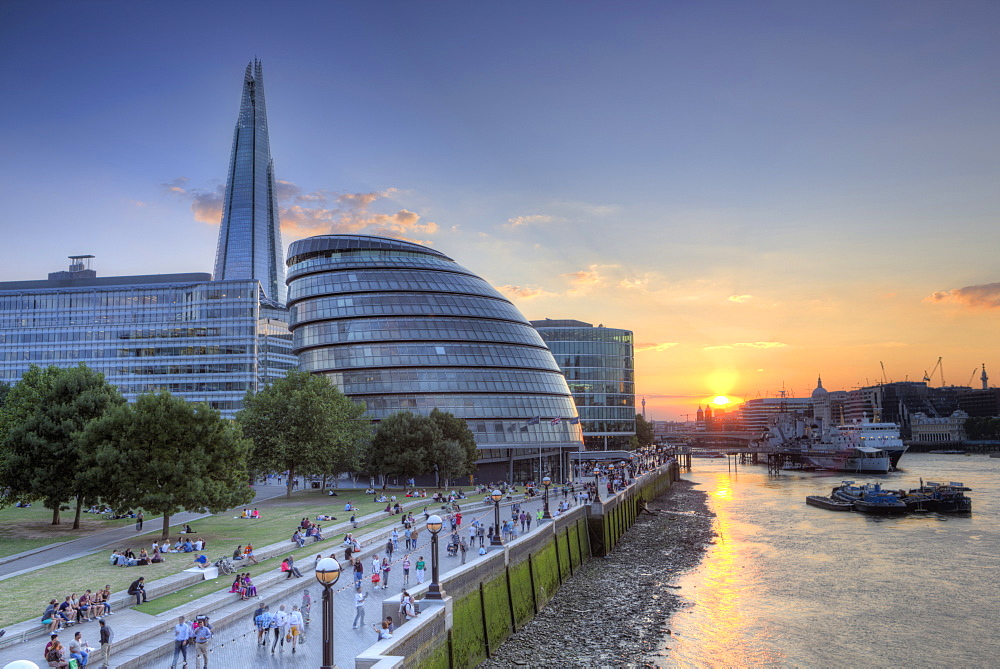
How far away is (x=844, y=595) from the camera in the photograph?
45719mm

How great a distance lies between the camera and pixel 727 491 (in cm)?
12675

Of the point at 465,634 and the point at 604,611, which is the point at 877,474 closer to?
the point at 604,611

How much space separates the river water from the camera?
115 ft

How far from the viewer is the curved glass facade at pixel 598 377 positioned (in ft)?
559

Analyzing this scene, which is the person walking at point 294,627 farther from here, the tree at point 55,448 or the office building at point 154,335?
the office building at point 154,335

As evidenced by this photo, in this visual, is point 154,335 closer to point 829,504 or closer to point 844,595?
point 829,504

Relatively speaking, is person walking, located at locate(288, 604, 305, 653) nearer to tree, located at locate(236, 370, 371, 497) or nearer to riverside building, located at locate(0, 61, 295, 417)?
tree, located at locate(236, 370, 371, 497)

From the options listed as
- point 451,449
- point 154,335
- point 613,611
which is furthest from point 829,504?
point 154,335

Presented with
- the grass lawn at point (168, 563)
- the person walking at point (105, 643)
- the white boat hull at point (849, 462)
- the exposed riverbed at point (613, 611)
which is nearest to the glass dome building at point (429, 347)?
the exposed riverbed at point (613, 611)

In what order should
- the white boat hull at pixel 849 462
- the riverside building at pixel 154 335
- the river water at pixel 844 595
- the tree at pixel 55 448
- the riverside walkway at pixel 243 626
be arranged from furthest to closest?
the white boat hull at pixel 849 462 → the riverside building at pixel 154 335 → the tree at pixel 55 448 → the river water at pixel 844 595 → the riverside walkway at pixel 243 626

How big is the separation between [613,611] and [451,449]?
36.0m

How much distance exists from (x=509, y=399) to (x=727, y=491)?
2090 inches

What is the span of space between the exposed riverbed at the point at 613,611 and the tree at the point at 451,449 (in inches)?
728

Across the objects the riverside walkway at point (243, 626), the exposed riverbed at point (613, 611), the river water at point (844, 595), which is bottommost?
the river water at point (844, 595)
